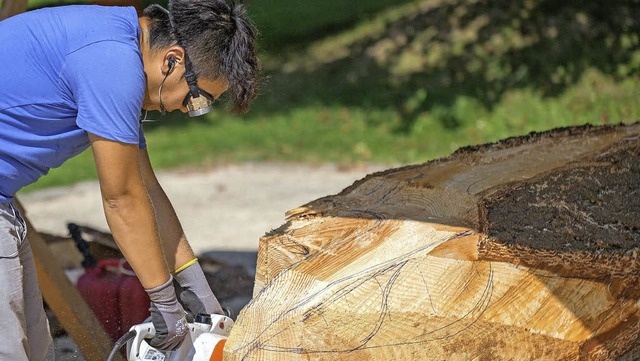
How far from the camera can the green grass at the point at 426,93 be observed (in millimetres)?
7957

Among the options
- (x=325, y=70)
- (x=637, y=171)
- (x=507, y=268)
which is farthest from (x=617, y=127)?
(x=325, y=70)

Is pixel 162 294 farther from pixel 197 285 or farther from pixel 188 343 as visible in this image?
pixel 197 285

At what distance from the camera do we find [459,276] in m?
2.75

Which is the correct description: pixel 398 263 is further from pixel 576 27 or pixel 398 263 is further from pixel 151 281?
pixel 576 27

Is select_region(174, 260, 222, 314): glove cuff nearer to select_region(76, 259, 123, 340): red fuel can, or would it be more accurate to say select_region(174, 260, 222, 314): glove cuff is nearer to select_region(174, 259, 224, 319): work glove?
select_region(174, 259, 224, 319): work glove

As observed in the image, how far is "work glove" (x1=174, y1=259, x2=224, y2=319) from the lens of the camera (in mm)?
3059

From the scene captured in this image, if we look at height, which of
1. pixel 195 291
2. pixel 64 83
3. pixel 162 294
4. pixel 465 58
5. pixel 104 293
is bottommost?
pixel 465 58

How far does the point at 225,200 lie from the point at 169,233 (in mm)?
4198

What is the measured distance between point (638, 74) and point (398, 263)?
6.14 metres

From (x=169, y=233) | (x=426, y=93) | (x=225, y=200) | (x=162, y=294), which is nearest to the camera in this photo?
(x=162, y=294)

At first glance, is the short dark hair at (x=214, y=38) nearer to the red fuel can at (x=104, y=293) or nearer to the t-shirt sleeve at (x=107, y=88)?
the t-shirt sleeve at (x=107, y=88)

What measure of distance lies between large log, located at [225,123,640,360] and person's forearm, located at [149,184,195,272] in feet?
0.93

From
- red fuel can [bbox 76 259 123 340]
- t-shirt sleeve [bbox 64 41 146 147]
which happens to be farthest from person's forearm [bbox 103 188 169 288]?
red fuel can [bbox 76 259 123 340]

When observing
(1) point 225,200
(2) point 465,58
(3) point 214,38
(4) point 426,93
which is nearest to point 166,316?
(3) point 214,38
